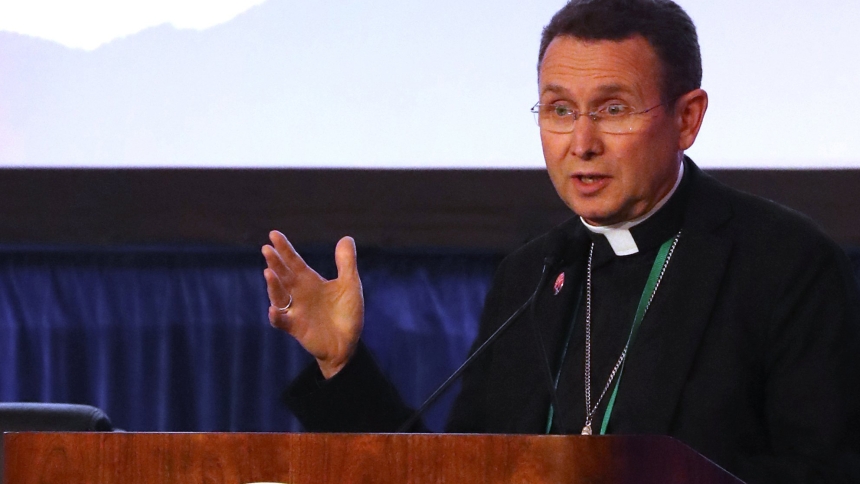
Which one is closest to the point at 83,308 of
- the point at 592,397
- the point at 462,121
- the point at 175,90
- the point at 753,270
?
the point at 175,90

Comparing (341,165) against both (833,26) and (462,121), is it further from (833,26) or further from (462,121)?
(833,26)

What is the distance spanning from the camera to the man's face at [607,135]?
A: 1.80 meters

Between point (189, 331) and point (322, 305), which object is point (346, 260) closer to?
point (322, 305)

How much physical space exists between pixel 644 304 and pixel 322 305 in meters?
0.53

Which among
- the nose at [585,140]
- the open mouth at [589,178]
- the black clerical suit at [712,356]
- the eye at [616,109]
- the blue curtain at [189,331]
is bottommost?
the blue curtain at [189,331]

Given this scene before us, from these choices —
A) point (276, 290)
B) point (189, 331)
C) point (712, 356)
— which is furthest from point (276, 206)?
point (712, 356)

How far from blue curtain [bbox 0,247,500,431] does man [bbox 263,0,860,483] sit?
80 centimetres

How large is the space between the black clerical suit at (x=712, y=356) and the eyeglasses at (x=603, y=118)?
0.18 meters

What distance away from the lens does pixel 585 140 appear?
1.79m

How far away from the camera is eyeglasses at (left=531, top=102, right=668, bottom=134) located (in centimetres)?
180

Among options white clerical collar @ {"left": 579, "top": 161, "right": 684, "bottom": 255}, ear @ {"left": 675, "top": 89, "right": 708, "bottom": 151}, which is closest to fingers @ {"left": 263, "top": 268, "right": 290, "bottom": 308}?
white clerical collar @ {"left": 579, "top": 161, "right": 684, "bottom": 255}

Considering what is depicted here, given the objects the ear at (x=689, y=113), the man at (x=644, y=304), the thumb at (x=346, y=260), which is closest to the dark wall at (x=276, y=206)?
the man at (x=644, y=304)

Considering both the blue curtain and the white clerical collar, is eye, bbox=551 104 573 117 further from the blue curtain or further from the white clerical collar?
the blue curtain

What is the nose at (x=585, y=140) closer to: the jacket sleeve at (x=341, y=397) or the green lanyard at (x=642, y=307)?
the green lanyard at (x=642, y=307)
